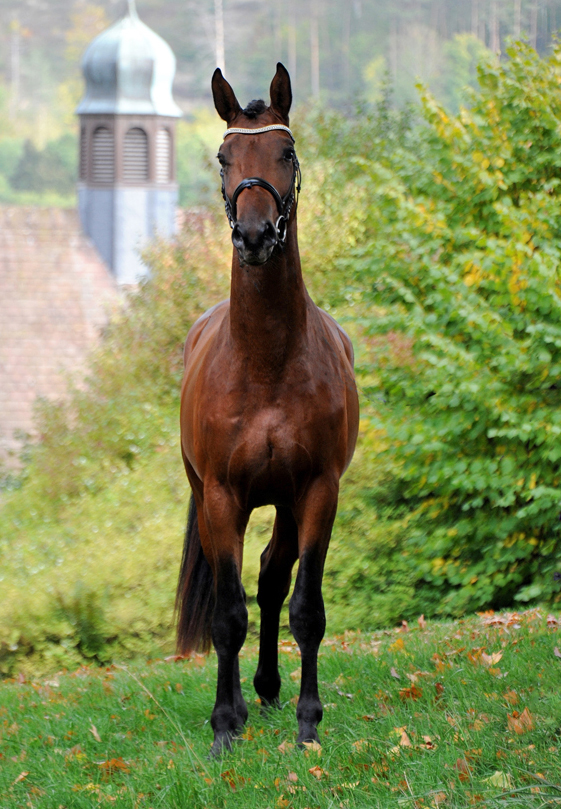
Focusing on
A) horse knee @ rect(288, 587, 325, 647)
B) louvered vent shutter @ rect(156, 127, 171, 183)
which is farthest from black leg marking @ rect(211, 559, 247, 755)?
louvered vent shutter @ rect(156, 127, 171, 183)

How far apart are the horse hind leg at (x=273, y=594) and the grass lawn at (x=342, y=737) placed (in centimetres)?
13

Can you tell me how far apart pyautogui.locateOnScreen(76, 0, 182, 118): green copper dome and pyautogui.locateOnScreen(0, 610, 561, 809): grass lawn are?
110 ft

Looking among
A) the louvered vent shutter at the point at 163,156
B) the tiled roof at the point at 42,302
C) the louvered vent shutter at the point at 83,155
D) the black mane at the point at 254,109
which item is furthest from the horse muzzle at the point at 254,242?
the louvered vent shutter at the point at 83,155

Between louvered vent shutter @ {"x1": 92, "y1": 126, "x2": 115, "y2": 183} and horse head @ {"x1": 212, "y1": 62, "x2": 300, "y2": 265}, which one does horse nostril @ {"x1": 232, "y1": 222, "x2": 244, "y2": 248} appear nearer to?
horse head @ {"x1": 212, "y1": 62, "x2": 300, "y2": 265}

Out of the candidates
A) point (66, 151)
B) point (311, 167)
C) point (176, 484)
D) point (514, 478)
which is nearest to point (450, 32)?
point (66, 151)

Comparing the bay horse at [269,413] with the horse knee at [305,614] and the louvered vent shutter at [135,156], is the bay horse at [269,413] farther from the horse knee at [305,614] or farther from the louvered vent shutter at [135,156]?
the louvered vent shutter at [135,156]

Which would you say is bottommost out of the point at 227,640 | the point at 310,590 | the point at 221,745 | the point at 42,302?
the point at 221,745

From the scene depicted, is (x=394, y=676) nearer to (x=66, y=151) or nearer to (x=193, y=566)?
(x=193, y=566)

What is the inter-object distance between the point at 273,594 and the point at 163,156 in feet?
113

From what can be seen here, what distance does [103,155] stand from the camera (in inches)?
1430

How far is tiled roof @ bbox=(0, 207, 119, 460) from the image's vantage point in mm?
30156

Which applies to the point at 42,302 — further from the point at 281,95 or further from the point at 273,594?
the point at 281,95

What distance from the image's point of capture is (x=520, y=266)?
25.6 feet

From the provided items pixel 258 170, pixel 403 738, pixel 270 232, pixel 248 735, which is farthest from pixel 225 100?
pixel 248 735
